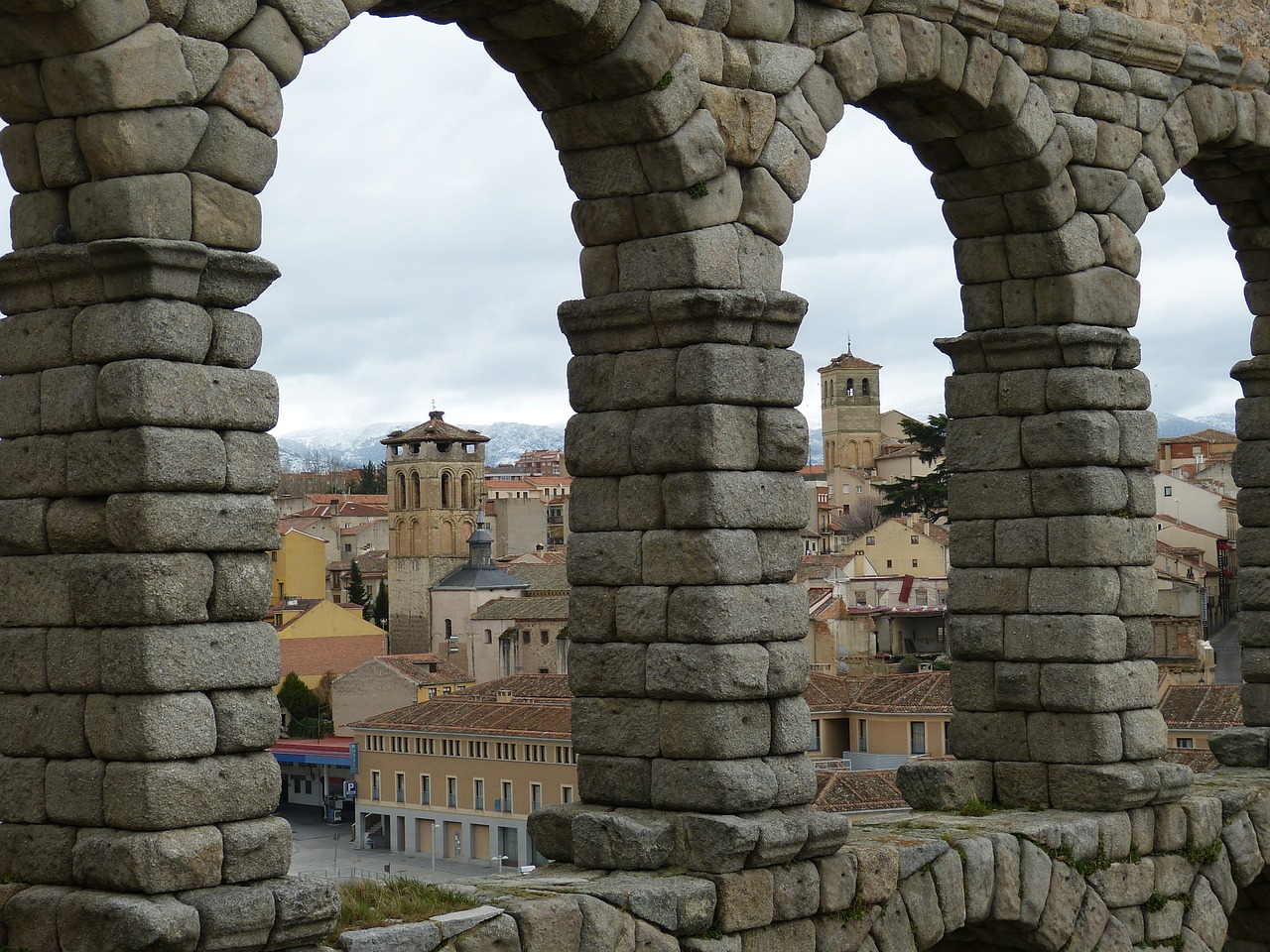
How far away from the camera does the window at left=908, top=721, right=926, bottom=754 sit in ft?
81.0

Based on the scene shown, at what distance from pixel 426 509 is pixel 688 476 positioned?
2785 inches

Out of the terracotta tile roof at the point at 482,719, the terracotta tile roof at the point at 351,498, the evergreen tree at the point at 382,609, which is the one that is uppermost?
the terracotta tile roof at the point at 351,498

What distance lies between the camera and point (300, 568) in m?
61.5

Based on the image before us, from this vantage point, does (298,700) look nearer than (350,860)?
No

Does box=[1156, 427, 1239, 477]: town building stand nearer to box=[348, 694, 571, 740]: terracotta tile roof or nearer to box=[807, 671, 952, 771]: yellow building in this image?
box=[348, 694, 571, 740]: terracotta tile roof

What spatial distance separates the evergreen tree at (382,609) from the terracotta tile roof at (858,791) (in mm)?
58029

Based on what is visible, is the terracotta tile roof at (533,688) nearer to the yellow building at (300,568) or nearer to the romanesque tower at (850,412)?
the yellow building at (300,568)

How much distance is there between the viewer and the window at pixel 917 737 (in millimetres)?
24703

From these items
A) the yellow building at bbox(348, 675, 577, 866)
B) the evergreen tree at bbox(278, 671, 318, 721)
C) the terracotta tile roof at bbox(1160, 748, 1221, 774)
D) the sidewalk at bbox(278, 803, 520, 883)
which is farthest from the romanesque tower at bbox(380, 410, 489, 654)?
the terracotta tile roof at bbox(1160, 748, 1221, 774)

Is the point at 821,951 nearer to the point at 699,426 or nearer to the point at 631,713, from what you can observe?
the point at 631,713

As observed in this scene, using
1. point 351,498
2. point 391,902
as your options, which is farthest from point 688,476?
point 351,498

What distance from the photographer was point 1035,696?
38.7 feet

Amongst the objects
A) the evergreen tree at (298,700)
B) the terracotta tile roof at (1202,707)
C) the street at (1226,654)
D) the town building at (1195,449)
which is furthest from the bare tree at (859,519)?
the terracotta tile roof at (1202,707)

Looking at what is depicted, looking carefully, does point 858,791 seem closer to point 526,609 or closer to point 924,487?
point 924,487
